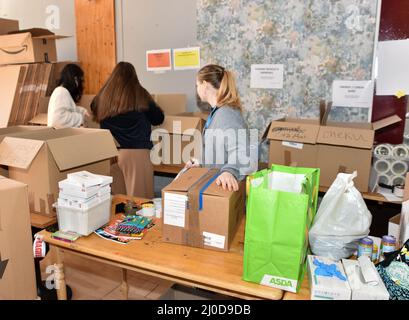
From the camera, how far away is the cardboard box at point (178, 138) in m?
3.07

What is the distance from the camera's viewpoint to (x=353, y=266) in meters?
1.19

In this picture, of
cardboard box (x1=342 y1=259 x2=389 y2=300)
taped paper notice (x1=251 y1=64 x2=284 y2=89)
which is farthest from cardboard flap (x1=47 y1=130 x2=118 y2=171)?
taped paper notice (x1=251 y1=64 x2=284 y2=89)

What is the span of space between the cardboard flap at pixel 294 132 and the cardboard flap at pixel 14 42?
8.08 feet

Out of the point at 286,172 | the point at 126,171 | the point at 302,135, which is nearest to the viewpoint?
the point at 286,172

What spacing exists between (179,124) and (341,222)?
203 cm

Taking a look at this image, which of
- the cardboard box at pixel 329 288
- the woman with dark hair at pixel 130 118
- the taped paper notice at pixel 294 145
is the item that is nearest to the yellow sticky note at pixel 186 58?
the woman with dark hair at pixel 130 118

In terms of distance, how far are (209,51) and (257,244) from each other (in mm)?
2571

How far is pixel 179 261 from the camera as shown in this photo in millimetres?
1354

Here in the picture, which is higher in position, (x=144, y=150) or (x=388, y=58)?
(x=388, y=58)

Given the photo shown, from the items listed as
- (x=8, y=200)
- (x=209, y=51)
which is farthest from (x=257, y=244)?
(x=209, y=51)

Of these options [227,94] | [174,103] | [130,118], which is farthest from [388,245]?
[174,103]

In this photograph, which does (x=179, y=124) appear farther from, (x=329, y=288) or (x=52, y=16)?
→ (x=52, y=16)

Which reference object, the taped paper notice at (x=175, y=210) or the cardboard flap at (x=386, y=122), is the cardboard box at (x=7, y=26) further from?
the cardboard flap at (x=386, y=122)
